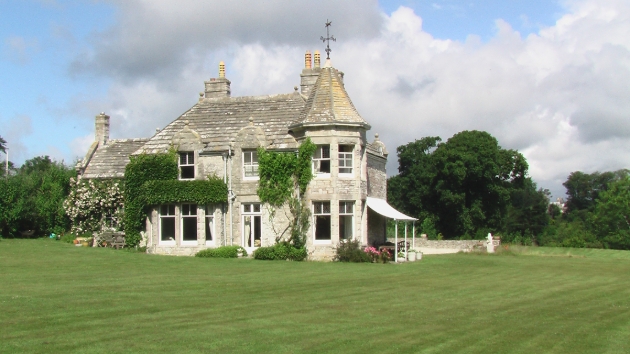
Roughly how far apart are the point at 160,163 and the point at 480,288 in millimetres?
18684

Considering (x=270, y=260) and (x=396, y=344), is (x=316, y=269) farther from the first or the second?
(x=396, y=344)

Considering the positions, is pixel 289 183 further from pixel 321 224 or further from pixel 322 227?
pixel 322 227

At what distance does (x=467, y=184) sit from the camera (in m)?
65.8

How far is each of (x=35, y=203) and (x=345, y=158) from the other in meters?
21.2

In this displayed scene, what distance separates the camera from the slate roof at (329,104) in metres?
32.9

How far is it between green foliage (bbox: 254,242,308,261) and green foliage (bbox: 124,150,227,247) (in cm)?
345

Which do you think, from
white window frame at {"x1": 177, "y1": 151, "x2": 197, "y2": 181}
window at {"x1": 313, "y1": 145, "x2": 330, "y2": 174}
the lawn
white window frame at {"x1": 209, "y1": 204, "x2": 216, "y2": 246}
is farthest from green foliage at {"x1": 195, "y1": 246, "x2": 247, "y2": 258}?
the lawn

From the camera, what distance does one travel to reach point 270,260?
31766mm

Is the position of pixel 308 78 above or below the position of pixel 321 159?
above

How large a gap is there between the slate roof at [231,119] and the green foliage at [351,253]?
5850 mm

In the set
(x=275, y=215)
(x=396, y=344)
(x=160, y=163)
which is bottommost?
(x=396, y=344)

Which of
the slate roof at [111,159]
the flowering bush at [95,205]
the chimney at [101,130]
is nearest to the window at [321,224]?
the flowering bush at [95,205]

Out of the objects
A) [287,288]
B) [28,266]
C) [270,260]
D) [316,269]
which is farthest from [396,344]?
[270,260]

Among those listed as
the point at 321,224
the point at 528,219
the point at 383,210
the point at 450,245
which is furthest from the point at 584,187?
the point at 321,224
